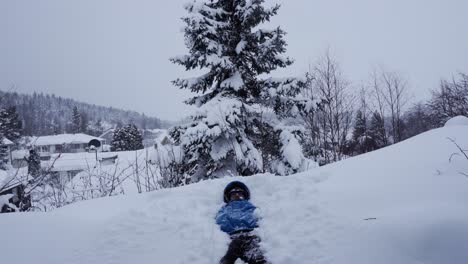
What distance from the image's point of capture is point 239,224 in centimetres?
373

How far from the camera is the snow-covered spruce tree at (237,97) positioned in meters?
7.22

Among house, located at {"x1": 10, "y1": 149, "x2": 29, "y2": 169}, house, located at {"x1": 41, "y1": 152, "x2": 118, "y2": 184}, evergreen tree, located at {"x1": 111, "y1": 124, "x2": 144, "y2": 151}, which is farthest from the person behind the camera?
evergreen tree, located at {"x1": 111, "y1": 124, "x2": 144, "y2": 151}

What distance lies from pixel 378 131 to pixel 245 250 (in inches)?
1127

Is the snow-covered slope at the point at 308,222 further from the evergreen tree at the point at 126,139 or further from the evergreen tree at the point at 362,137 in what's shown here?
the evergreen tree at the point at 126,139

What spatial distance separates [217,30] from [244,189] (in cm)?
511

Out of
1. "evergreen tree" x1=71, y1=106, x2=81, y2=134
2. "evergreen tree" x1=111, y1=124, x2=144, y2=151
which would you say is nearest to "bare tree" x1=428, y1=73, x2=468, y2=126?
"evergreen tree" x1=111, y1=124, x2=144, y2=151

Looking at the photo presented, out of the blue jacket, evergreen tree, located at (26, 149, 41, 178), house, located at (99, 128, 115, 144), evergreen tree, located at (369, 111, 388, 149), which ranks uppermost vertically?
house, located at (99, 128, 115, 144)

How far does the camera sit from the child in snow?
303cm

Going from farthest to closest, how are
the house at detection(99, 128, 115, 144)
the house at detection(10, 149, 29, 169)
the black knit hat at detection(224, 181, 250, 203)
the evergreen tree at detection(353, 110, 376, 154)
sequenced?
the house at detection(99, 128, 115, 144) < the evergreen tree at detection(353, 110, 376, 154) < the house at detection(10, 149, 29, 169) < the black knit hat at detection(224, 181, 250, 203)

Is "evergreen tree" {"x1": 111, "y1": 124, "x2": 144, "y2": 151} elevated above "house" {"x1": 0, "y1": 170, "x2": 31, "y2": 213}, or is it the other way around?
"evergreen tree" {"x1": 111, "y1": 124, "x2": 144, "y2": 151}

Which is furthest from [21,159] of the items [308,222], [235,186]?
[308,222]

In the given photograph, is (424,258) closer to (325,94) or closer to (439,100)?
(325,94)

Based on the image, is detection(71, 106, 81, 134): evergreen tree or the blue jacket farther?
detection(71, 106, 81, 134): evergreen tree

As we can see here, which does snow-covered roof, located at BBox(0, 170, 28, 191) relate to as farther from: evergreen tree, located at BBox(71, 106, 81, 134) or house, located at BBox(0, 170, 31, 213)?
evergreen tree, located at BBox(71, 106, 81, 134)
